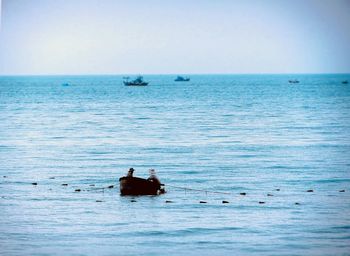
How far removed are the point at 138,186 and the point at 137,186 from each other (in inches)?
0.9

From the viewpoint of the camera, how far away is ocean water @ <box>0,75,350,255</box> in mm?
14406

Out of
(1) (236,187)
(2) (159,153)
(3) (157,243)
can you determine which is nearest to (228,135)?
(2) (159,153)

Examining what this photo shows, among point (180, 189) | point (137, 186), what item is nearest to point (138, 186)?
point (137, 186)

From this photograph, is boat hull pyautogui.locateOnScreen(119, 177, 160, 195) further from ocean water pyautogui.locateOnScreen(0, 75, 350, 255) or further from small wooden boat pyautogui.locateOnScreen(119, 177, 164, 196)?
ocean water pyautogui.locateOnScreen(0, 75, 350, 255)

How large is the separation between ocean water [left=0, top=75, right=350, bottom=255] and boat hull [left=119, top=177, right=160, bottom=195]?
A: 187 mm

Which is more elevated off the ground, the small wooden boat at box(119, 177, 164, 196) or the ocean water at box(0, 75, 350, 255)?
the small wooden boat at box(119, 177, 164, 196)

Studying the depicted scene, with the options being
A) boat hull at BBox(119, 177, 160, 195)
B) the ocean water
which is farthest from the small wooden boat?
the ocean water

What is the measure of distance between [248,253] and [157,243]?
1.70 m

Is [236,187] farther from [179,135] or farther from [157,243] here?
[179,135]

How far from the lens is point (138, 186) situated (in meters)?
19.1

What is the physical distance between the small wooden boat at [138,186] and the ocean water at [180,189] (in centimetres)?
19

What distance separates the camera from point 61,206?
17.9 metres

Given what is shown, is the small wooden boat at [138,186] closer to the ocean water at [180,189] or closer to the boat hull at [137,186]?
the boat hull at [137,186]

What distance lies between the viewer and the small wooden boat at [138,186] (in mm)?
18969
